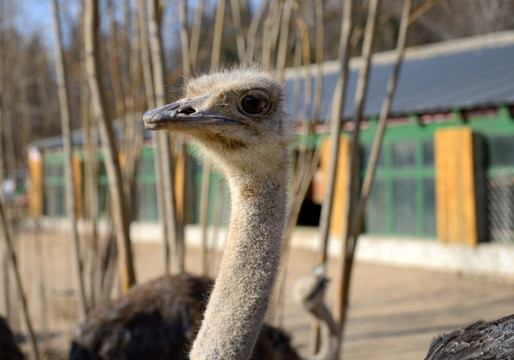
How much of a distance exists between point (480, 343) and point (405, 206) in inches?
356

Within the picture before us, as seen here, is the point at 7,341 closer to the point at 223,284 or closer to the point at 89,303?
the point at 89,303

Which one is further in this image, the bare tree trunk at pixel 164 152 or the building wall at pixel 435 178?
the building wall at pixel 435 178

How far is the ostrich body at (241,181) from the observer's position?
5.21 feet

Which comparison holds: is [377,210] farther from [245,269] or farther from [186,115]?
[186,115]

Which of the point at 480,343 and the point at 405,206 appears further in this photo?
the point at 405,206

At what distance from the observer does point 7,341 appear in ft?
10.3

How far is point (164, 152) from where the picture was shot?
304 cm

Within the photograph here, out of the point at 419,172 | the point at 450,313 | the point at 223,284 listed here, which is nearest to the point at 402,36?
the point at 223,284

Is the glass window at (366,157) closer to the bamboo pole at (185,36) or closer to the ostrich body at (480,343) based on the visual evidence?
the bamboo pole at (185,36)

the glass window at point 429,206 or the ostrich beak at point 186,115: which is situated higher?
the ostrich beak at point 186,115

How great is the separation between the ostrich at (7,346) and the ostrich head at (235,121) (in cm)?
186

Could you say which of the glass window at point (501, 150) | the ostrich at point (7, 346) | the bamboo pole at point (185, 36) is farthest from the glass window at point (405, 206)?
the ostrich at point (7, 346)

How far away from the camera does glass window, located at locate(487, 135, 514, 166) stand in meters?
9.14

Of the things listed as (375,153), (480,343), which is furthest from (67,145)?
(480,343)
